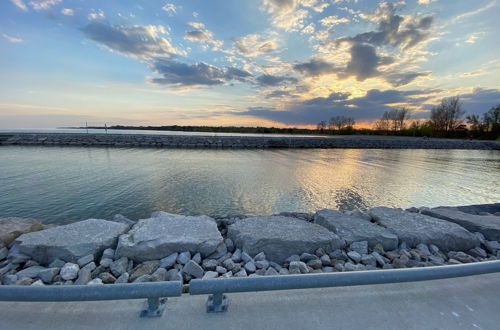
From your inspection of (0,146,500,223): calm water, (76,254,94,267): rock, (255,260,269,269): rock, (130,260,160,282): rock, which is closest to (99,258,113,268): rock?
(76,254,94,267): rock

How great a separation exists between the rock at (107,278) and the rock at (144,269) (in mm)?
188

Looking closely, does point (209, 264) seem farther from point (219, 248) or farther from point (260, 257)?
point (260, 257)

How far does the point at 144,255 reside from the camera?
2.80 metres

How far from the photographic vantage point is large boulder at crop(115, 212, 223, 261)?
2.81 meters

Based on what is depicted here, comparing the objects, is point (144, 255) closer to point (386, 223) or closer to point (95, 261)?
point (95, 261)

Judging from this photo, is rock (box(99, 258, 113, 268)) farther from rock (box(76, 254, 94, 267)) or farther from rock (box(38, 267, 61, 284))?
rock (box(38, 267, 61, 284))

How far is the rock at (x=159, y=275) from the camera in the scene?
238cm

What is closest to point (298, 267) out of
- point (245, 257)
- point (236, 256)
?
point (245, 257)

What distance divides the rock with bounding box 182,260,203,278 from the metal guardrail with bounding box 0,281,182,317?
968mm

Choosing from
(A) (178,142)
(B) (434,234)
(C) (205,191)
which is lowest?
(C) (205,191)

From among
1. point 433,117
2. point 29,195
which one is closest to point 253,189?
point 29,195

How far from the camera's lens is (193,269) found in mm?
2578

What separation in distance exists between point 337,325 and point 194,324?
104 cm

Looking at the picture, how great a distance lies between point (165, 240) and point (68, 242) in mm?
Result: 1230
